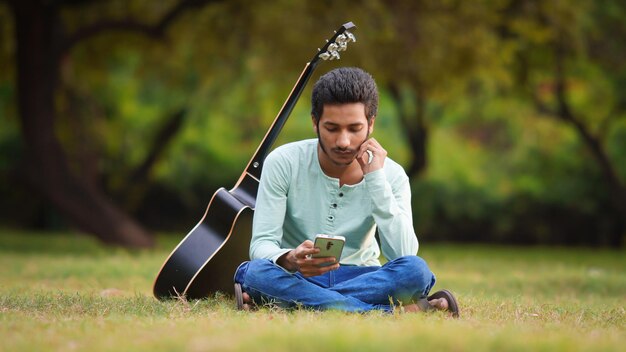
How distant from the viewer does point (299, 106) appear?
1953 centimetres

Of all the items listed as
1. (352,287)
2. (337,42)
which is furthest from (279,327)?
(337,42)

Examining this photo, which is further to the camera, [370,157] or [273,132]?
[273,132]

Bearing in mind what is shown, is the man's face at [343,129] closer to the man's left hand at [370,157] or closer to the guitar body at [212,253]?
the man's left hand at [370,157]

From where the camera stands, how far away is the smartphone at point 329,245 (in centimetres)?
410

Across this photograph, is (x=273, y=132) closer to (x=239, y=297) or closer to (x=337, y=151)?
(x=337, y=151)

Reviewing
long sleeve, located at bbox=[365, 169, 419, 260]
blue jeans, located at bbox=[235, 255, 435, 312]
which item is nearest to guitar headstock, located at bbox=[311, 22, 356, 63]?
long sleeve, located at bbox=[365, 169, 419, 260]

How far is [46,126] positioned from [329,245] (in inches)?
374

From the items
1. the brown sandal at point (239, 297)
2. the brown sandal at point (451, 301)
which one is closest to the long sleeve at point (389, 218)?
the brown sandal at point (451, 301)

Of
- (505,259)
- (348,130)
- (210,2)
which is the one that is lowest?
(505,259)

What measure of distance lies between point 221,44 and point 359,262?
10001 millimetres

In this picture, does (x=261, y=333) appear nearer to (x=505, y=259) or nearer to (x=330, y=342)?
(x=330, y=342)

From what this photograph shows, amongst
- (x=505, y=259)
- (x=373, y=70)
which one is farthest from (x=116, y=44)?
(x=505, y=259)

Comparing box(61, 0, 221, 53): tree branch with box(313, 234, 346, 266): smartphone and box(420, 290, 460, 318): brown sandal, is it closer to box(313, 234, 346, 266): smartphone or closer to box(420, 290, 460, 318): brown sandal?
box(420, 290, 460, 318): brown sandal

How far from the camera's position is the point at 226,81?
16.1 meters
